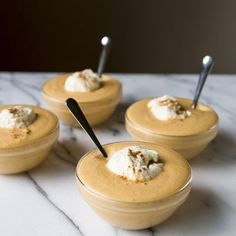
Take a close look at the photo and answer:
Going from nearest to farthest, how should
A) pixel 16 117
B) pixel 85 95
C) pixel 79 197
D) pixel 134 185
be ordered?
pixel 134 185, pixel 79 197, pixel 16 117, pixel 85 95

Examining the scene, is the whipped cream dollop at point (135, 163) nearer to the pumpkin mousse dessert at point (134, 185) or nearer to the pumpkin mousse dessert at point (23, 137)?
the pumpkin mousse dessert at point (134, 185)

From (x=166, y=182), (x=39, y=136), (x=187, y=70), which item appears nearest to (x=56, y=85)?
(x=39, y=136)

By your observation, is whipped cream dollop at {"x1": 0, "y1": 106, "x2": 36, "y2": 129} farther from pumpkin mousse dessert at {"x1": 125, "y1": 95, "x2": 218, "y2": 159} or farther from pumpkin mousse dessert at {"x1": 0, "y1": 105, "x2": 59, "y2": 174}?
pumpkin mousse dessert at {"x1": 125, "y1": 95, "x2": 218, "y2": 159}

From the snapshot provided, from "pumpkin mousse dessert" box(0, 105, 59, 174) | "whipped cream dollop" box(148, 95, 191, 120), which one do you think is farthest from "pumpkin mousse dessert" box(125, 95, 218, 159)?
"pumpkin mousse dessert" box(0, 105, 59, 174)

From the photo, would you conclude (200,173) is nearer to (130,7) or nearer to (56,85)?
(56,85)

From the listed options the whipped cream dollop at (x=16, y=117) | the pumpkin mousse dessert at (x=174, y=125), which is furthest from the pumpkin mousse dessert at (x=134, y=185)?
the whipped cream dollop at (x=16, y=117)

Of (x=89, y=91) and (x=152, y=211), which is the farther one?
(x=89, y=91)

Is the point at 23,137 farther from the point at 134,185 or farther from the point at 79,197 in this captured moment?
the point at 134,185

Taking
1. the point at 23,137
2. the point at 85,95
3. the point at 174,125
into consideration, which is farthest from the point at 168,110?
the point at 23,137
